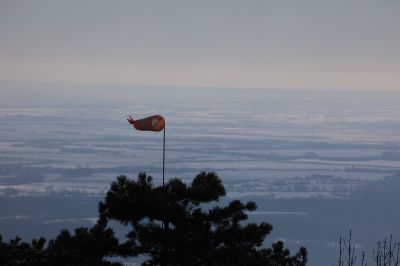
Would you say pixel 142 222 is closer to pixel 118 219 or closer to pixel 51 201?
pixel 118 219

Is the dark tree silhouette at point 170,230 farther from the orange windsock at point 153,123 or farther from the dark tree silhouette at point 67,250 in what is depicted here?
the orange windsock at point 153,123

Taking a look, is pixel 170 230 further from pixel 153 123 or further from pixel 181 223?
pixel 153 123

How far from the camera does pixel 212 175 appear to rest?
A: 17.0 m

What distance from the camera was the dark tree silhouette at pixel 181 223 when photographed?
1612 cm

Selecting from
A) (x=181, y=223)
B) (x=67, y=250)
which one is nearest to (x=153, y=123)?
(x=181, y=223)

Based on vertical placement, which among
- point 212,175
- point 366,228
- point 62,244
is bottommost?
point 366,228

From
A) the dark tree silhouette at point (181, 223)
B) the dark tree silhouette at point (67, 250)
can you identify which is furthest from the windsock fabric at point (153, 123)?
the dark tree silhouette at point (67, 250)

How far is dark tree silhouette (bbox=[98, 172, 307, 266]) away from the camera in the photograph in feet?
52.9

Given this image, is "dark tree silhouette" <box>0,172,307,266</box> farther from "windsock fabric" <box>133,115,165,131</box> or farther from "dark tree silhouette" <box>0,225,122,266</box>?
"windsock fabric" <box>133,115,165,131</box>

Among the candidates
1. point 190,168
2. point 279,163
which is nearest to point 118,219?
point 190,168

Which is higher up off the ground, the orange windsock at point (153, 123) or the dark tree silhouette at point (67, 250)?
the orange windsock at point (153, 123)

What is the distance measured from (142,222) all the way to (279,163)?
135m

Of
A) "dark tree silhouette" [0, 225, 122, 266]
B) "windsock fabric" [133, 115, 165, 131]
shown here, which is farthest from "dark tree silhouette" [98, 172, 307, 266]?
"windsock fabric" [133, 115, 165, 131]

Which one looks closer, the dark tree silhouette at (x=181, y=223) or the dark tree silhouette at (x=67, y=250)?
the dark tree silhouette at (x=67, y=250)
